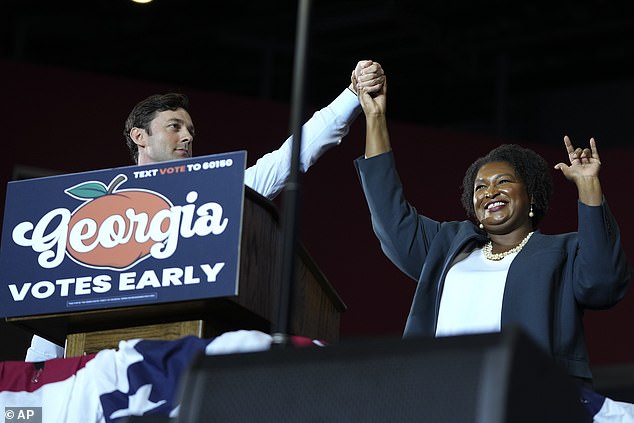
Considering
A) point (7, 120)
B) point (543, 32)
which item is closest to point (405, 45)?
point (543, 32)

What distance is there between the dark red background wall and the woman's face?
3307mm

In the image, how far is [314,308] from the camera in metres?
2.42

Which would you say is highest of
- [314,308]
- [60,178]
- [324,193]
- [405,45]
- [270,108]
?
[405,45]

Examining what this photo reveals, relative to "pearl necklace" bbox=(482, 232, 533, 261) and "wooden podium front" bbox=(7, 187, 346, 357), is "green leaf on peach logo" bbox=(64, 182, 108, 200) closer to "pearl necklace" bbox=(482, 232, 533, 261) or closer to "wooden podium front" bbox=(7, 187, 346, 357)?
"wooden podium front" bbox=(7, 187, 346, 357)

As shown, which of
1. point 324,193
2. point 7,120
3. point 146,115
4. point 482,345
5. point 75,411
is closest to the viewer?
point 482,345

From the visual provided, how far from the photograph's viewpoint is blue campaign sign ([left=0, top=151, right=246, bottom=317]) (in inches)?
83.0

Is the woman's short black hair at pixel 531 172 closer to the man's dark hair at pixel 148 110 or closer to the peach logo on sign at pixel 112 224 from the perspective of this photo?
the man's dark hair at pixel 148 110

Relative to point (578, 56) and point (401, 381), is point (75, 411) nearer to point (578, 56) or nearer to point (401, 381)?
point (401, 381)

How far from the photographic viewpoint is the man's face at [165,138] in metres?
2.89

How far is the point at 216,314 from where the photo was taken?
85.7 inches

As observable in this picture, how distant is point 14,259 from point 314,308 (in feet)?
1.94

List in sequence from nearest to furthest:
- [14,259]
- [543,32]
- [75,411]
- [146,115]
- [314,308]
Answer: [75,411] < [14,259] < [314,308] < [146,115] < [543,32]
